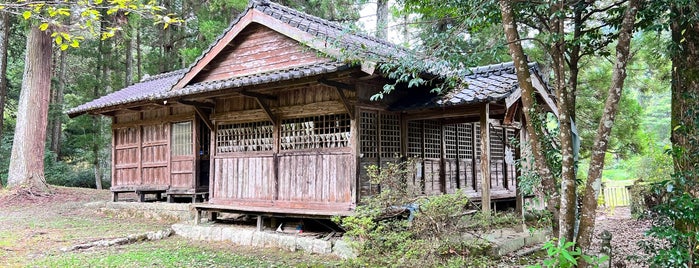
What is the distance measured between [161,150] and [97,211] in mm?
3154

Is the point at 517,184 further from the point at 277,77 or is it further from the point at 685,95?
the point at 277,77

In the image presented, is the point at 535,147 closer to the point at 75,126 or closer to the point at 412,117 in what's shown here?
the point at 412,117

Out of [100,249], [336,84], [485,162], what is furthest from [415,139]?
[100,249]

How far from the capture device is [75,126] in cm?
2055

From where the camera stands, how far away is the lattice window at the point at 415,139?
32.6 feet

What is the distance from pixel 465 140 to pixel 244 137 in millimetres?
5325

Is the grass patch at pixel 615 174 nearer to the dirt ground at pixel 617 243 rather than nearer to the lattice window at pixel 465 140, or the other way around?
the dirt ground at pixel 617 243

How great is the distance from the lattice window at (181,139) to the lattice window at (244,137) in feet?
5.93

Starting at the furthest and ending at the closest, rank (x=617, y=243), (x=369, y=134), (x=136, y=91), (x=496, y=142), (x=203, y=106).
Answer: (x=136, y=91) < (x=496, y=142) < (x=203, y=106) < (x=617, y=243) < (x=369, y=134)

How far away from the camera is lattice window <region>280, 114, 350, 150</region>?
29.9ft

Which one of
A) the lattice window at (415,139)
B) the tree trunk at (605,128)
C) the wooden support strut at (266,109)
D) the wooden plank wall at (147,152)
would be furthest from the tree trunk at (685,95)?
the wooden plank wall at (147,152)

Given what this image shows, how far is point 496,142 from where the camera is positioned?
40.7ft

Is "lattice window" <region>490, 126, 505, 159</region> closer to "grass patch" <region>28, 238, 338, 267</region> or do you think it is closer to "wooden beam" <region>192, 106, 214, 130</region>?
"grass patch" <region>28, 238, 338, 267</region>

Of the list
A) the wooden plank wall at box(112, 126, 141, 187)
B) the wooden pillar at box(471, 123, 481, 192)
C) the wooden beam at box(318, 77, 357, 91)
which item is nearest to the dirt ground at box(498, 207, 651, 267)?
the wooden pillar at box(471, 123, 481, 192)
